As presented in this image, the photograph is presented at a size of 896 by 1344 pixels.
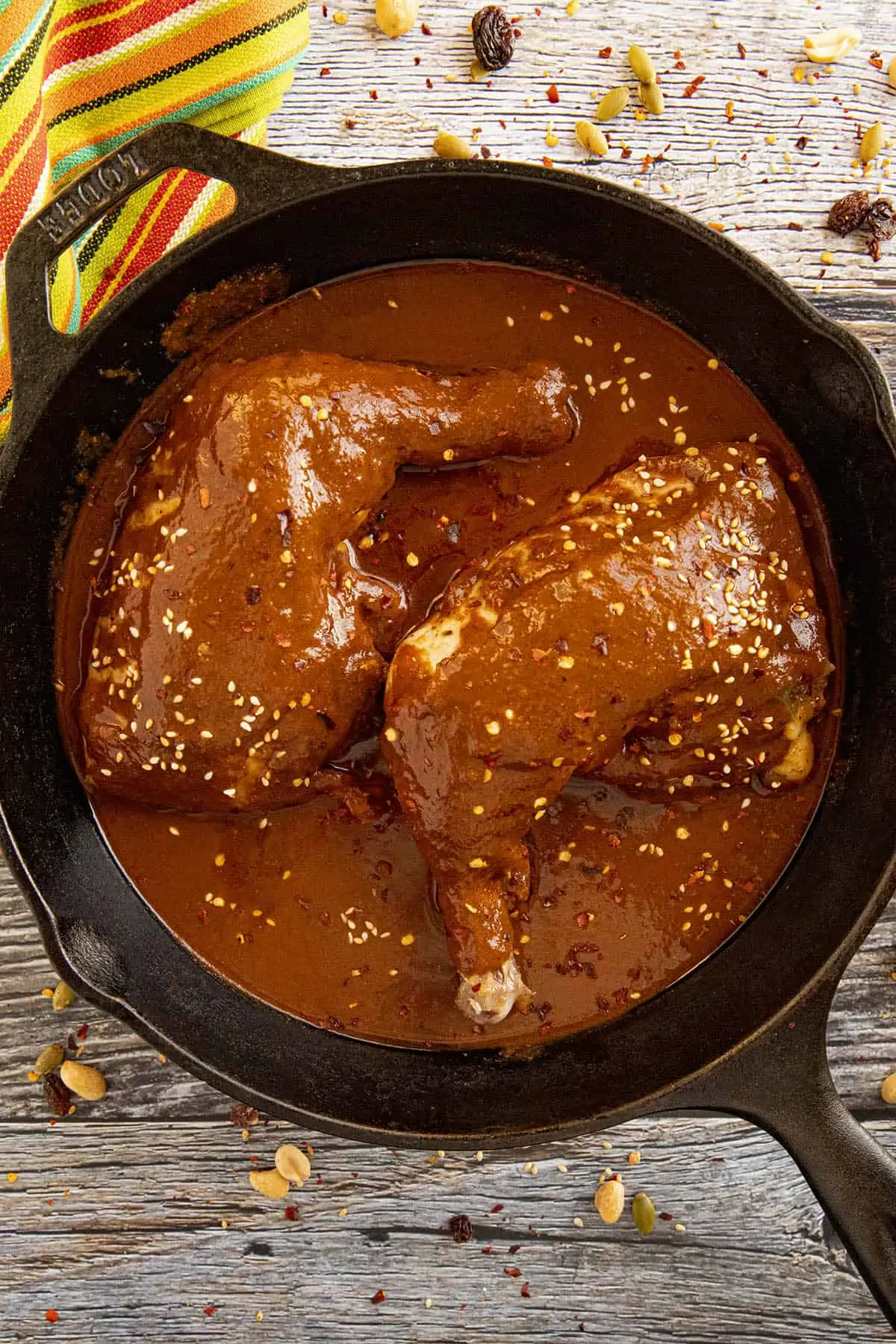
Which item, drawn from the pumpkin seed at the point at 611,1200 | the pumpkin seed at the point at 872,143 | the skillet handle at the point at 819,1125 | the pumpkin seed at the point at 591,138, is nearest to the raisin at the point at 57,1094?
the pumpkin seed at the point at 611,1200

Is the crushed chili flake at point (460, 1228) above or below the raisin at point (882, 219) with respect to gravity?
below

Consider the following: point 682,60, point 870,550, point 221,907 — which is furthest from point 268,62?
point 221,907

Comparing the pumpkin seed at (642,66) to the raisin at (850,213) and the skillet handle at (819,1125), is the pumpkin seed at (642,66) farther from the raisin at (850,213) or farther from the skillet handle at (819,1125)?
the skillet handle at (819,1125)

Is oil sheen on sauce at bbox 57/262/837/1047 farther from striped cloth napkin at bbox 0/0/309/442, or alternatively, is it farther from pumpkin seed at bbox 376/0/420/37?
pumpkin seed at bbox 376/0/420/37

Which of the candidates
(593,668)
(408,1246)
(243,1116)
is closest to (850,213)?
(593,668)

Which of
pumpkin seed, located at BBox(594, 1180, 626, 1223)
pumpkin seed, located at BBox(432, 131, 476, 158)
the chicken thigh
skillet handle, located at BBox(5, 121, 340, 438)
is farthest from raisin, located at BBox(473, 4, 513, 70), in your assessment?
pumpkin seed, located at BBox(594, 1180, 626, 1223)

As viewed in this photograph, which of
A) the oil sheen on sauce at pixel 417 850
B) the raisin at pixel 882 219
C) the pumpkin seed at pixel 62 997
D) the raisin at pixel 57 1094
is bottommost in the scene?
the raisin at pixel 57 1094

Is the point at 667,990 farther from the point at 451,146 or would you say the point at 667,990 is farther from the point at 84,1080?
the point at 451,146
